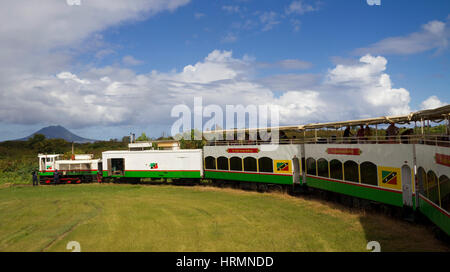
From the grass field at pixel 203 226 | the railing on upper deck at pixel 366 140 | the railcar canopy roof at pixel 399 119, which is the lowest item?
the grass field at pixel 203 226

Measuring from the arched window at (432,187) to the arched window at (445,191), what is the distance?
16.8 inches

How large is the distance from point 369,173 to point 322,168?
3.99 m

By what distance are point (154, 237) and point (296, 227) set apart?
5704 mm

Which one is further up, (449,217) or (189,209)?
(449,217)

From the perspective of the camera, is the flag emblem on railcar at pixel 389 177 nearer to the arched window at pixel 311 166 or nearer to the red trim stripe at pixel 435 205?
the red trim stripe at pixel 435 205

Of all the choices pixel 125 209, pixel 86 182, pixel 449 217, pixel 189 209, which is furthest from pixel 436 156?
pixel 86 182

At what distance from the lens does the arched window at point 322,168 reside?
693 inches

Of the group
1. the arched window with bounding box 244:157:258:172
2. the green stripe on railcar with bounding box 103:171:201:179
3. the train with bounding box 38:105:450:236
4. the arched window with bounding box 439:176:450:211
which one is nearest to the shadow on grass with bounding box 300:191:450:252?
the train with bounding box 38:105:450:236

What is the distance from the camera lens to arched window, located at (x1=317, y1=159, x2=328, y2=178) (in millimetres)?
17609

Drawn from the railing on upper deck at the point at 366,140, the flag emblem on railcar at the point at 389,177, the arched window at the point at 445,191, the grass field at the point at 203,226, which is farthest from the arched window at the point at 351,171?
the arched window at the point at 445,191

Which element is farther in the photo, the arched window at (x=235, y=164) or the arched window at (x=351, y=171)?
the arched window at (x=235, y=164)
